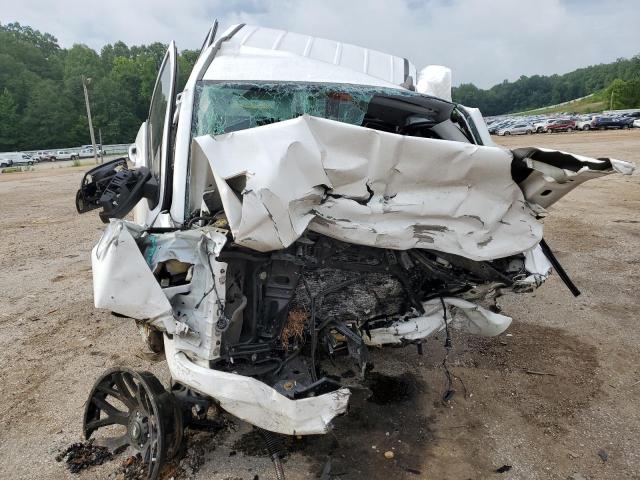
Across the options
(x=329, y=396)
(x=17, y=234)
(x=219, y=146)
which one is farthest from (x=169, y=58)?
(x=17, y=234)

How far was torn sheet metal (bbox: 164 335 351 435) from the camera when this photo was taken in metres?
2.17

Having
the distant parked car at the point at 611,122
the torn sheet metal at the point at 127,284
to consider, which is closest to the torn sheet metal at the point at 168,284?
the torn sheet metal at the point at 127,284

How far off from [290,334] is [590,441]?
192cm

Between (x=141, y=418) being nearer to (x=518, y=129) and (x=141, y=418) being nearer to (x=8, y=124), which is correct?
(x=518, y=129)

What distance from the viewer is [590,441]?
9.39 feet

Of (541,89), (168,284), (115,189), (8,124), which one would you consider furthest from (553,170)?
(541,89)

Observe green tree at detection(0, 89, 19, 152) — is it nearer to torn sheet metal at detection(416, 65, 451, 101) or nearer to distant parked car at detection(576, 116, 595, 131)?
distant parked car at detection(576, 116, 595, 131)

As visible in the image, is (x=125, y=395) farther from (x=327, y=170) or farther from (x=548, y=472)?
(x=548, y=472)

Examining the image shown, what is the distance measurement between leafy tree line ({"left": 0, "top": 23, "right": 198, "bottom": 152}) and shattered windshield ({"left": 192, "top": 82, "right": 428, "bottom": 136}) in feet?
178

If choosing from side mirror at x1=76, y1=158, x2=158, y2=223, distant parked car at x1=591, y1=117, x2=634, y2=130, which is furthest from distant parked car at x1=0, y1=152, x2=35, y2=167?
distant parked car at x1=591, y1=117, x2=634, y2=130

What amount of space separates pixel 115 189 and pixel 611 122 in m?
38.3

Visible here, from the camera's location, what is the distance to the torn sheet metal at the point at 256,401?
2.17 meters

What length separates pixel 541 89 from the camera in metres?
106

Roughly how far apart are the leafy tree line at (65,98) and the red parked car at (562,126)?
3948 centimetres
